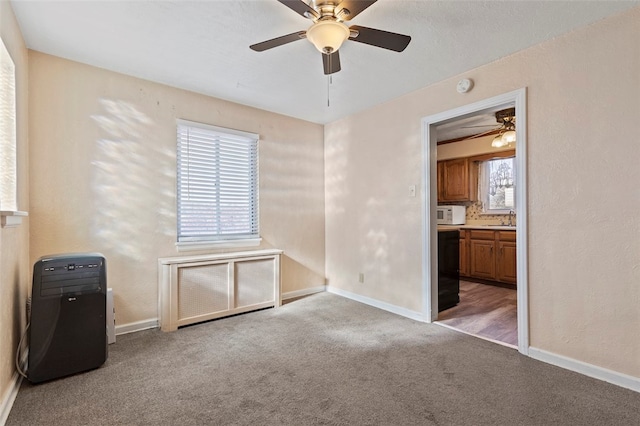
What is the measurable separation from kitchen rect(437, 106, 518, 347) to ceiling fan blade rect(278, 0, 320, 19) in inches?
96.3

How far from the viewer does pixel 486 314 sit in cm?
354

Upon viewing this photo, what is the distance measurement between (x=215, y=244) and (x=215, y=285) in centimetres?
50

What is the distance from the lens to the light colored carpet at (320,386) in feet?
5.84

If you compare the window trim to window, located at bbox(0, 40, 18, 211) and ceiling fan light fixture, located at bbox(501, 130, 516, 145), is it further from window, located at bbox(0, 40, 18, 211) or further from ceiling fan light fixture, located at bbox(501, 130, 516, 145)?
window, located at bbox(0, 40, 18, 211)

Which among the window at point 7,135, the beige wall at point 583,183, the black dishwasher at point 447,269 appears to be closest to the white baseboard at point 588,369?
the beige wall at point 583,183

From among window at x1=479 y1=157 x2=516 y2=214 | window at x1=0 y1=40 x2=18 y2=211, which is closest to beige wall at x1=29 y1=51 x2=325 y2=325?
window at x1=0 y1=40 x2=18 y2=211

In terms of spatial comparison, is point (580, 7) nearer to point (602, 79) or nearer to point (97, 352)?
point (602, 79)

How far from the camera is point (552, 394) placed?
1.98m

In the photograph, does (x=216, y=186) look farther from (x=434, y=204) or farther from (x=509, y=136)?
(x=509, y=136)

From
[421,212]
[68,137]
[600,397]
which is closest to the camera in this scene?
[600,397]

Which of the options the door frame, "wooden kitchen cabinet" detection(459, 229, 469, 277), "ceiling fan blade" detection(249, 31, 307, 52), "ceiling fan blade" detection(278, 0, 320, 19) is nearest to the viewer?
"ceiling fan blade" detection(278, 0, 320, 19)

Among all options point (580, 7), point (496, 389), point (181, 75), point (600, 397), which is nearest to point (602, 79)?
point (580, 7)

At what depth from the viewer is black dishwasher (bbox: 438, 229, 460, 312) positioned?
3.76 meters

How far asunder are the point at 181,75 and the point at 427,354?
11.1ft
